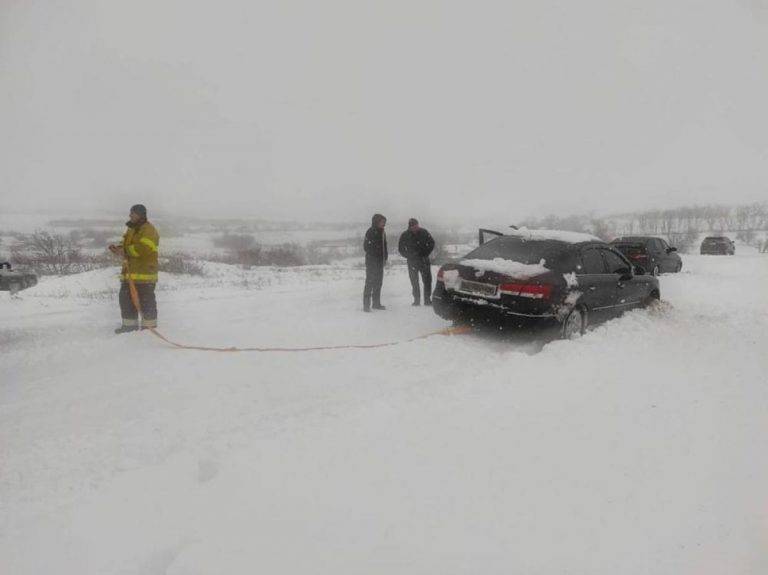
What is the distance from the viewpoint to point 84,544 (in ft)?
7.43

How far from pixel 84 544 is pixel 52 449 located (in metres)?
1.12

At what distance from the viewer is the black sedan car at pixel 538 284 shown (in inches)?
215

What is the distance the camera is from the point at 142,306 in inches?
243

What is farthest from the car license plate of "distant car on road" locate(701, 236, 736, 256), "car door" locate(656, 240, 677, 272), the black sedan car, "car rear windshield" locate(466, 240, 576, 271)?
"distant car on road" locate(701, 236, 736, 256)

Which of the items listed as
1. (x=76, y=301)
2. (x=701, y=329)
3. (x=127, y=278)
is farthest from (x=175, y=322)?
(x=701, y=329)

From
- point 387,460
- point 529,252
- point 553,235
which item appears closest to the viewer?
point 387,460

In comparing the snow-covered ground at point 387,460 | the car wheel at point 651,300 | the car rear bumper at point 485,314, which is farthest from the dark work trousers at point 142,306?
the car wheel at point 651,300

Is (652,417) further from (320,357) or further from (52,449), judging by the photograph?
(52,449)

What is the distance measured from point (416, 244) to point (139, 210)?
4.44m

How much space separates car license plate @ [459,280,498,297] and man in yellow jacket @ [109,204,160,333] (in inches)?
162

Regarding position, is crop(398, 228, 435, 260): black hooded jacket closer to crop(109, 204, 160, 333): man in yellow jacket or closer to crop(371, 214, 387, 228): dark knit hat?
crop(371, 214, 387, 228): dark knit hat

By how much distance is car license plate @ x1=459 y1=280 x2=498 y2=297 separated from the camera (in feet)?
18.5

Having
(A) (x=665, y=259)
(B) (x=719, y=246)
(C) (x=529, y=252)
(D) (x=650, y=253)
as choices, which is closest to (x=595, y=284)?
(C) (x=529, y=252)

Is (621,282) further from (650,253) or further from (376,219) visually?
(650,253)
